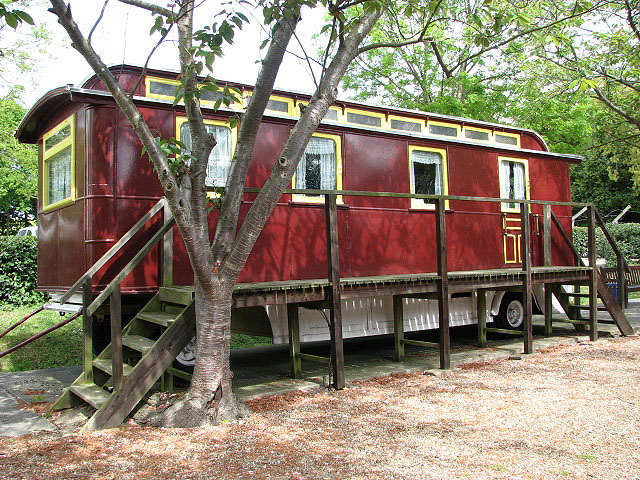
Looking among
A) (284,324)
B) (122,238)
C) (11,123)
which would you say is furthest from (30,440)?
(11,123)

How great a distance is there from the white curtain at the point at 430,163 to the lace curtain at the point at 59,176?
4874mm

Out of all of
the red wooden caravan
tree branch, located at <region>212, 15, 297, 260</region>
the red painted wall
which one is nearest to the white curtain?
the red wooden caravan

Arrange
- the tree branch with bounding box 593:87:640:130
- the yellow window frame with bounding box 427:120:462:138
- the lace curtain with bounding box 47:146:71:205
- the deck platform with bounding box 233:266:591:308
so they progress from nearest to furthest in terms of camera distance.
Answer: the deck platform with bounding box 233:266:591:308 → the lace curtain with bounding box 47:146:71:205 → the yellow window frame with bounding box 427:120:462:138 → the tree branch with bounding box 593:87:640:130

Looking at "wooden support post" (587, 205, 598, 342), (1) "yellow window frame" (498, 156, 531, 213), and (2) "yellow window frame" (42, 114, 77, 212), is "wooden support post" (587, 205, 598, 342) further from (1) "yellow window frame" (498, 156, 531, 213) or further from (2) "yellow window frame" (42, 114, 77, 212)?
(2) "yellow window frame" (42, 114, 77, 212)

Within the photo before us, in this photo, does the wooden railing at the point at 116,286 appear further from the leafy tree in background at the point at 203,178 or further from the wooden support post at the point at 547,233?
the wooden support post at the point at 547,233

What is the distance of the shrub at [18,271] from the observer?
12.9 metres

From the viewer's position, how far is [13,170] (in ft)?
74.4

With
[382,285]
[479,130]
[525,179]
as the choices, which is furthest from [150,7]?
[525,179]

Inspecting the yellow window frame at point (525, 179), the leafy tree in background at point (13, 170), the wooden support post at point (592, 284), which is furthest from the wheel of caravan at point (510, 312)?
the leafy tree in background at point (13, 170)

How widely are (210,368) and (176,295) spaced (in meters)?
1.09

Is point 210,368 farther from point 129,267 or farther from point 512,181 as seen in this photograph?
point 512,181

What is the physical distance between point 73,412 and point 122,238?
1831 millimetres

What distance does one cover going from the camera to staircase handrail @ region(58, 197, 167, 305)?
19.9ft

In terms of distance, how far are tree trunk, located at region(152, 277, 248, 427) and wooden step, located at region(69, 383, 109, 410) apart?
0.58 meters
